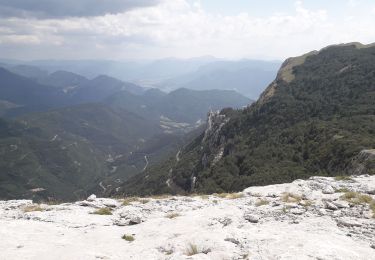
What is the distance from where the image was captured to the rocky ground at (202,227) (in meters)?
14.9

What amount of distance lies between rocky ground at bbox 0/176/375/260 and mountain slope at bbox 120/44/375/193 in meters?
30.0

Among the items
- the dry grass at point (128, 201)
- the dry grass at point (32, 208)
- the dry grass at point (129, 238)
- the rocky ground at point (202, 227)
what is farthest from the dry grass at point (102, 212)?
the dry grass at point (129, 238)

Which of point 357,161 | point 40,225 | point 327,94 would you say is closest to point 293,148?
point 357,161

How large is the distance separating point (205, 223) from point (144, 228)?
2.97 m

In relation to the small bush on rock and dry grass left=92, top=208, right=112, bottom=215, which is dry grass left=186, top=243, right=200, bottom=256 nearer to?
dry grass left=92, top=208, right=112, bottom=215

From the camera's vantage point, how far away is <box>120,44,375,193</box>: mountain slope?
87.1 metres

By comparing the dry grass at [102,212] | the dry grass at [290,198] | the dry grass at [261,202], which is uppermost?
the dry grass at [290,198]

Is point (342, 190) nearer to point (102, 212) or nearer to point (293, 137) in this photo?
point (102, 212)

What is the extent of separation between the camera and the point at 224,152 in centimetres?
15125

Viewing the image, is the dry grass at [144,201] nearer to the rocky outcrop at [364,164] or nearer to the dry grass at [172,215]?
the dry grass at [172,215]

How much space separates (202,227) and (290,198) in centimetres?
754

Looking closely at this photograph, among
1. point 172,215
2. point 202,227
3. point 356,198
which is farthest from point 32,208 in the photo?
point 356,198

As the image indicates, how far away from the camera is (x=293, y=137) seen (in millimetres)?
120375

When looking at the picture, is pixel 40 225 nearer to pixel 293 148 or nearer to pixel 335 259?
pixel 335 259
